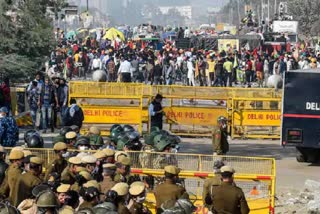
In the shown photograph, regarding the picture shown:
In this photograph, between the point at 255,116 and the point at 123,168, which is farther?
the point at 255,116

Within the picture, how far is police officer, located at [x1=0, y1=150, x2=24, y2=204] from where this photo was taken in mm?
14057

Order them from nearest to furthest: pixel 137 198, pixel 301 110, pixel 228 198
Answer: pixel 137 198 < pixel 228 198 < pixel 301 110

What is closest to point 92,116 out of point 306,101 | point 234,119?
point 234,119

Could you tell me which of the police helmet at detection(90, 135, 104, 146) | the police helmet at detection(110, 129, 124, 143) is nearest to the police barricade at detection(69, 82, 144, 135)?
the police helmet at detection(110, 129, 124, 143)

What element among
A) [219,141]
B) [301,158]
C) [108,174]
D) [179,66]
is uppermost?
[108,174]

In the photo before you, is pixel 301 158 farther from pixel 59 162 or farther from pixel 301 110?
pixel 59 162

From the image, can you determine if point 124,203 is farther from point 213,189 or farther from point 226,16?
point 226,16

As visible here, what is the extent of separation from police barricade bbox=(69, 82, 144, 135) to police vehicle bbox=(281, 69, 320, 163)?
5466 millimetres

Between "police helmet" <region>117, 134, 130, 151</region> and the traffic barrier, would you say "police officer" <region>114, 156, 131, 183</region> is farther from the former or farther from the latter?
the traffic barrier

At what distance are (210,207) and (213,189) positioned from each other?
49cm

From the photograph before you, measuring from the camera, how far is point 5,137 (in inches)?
769

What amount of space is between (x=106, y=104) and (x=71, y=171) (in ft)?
47.3

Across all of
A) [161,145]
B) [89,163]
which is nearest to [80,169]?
[89,163]

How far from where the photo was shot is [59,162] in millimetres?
15484
